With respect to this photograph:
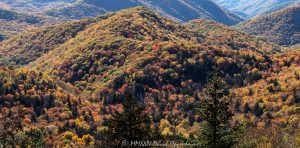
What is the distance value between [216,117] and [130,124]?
980 cm

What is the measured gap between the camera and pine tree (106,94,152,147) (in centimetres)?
3412

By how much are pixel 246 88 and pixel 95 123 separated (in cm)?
7967

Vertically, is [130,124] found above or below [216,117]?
below

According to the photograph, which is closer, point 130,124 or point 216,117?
point 130,124

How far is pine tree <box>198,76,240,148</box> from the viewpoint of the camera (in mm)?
38281

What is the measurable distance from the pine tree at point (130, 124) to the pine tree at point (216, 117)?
7479 millimetres

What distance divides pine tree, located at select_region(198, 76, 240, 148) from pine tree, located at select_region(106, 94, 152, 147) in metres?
7.48

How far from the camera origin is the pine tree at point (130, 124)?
3412cm

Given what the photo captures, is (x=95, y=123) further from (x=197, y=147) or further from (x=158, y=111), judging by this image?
(x=197, y=147)

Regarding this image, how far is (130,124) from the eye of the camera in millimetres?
34469

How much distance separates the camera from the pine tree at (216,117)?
38281 mm

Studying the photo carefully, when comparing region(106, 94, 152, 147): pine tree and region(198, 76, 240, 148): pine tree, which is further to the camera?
→ region(198, 76, 240, 148): pine tree

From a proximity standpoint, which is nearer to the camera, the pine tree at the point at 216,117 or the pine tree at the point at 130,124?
the pine tree at the point at 130,124

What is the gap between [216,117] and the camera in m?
38.8
